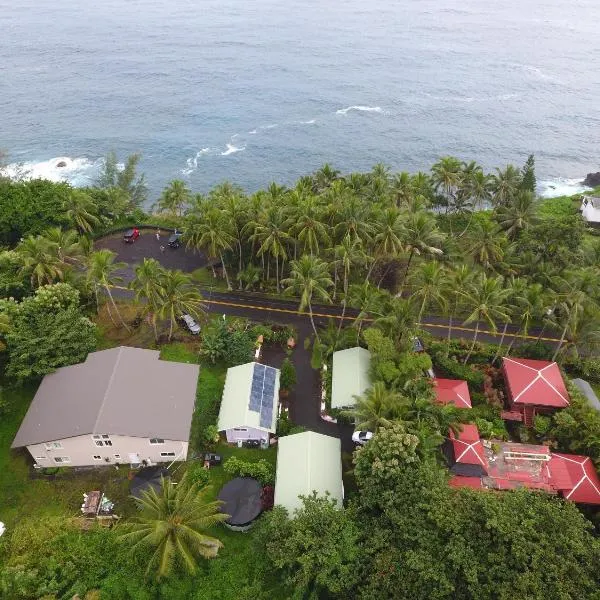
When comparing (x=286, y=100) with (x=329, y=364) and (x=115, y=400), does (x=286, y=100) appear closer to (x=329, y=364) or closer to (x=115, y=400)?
(x=329, y=364)

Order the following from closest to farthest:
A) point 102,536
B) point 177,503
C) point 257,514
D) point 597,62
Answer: point 177,503 < point 102,536 < point 257,514 < point 597,62

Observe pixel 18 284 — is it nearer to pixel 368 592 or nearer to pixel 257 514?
pixel 257 514

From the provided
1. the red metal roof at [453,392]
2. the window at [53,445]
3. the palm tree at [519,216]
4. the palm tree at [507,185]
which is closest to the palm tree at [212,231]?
the window at [53,445]

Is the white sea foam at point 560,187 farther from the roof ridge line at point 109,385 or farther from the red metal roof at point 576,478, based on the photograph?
the roof ridge line at point 109,385

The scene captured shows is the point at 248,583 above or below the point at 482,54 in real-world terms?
below

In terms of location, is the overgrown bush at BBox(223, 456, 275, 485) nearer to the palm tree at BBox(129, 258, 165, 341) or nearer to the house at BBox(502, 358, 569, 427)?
the palm tree at BBox(129, 258, 165, 341)

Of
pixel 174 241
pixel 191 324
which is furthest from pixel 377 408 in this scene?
pixel 174 241

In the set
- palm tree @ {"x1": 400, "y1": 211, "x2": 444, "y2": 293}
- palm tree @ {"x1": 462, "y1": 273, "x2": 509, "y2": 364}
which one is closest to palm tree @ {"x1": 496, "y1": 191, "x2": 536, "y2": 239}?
palm tree @ {"x1": 400, "y1": 211, "x2": 444, "y2": 293}

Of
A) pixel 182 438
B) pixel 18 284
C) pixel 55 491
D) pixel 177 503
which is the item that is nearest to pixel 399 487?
pixel 177 503
